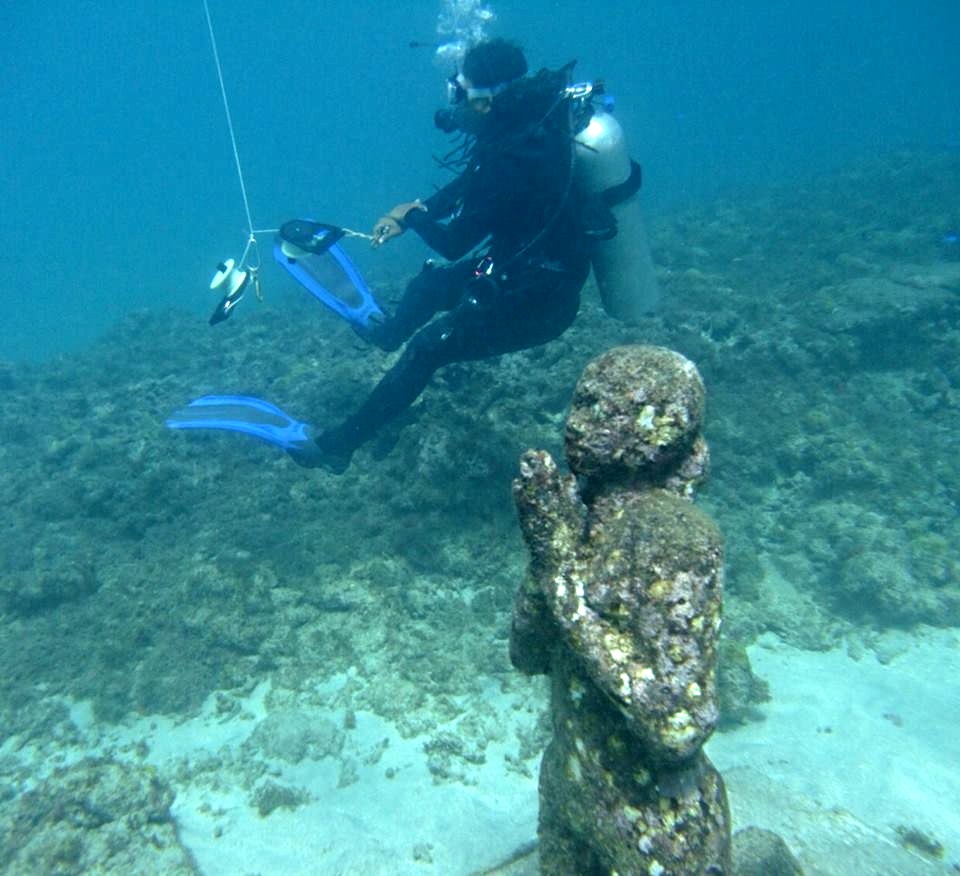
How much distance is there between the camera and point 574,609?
2.22 m

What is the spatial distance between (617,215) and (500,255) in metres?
1.95

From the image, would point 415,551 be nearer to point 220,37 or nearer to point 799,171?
point 799,171

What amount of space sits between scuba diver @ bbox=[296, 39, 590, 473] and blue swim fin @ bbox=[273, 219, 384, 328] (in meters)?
1.41

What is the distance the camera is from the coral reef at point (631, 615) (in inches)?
79.2

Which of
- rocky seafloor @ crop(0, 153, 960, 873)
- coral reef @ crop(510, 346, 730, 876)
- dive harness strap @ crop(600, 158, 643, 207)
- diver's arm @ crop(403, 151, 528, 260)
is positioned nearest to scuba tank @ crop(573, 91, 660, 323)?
dive harness strap @ crop(600, 158, 643, 207)

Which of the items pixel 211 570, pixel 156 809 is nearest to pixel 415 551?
pixel 211 570

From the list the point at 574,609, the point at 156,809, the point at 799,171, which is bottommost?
the point at 156,809

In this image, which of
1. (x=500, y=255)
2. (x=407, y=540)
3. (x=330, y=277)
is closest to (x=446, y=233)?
(x=500, y=255)

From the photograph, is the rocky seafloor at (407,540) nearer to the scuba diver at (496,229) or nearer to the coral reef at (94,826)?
the coral reef at (94,826)

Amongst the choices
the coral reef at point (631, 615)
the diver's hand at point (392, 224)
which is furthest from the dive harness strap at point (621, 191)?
the coral reef at point (631, 615)

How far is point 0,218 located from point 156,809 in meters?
99.3

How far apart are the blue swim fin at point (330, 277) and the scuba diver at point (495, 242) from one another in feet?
0.13

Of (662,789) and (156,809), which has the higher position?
(662,789)

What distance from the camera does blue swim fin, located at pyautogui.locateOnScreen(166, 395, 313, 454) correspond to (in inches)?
286
